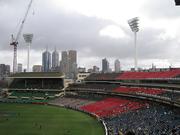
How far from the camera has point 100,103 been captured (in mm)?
107875

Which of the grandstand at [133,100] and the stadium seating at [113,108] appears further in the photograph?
the stadium seating at [113,108]

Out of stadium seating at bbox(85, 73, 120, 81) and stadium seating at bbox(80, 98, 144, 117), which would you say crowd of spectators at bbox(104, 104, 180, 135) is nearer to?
stadium seating at bbox(80, 98, 144, 117)

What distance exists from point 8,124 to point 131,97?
38415mm

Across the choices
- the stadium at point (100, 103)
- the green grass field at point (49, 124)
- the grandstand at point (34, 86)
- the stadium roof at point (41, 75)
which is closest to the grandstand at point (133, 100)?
the stadium at point (100, 103)

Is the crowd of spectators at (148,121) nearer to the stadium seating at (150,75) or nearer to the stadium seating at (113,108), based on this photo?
the stadium seating at (113,108)

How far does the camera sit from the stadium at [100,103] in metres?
63.8

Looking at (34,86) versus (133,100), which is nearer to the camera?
(133,100)

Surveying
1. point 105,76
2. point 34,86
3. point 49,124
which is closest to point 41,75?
point 34,86

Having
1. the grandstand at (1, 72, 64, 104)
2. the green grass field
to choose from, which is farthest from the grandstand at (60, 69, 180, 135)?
the grandstand at (1, 72, 64, 104)

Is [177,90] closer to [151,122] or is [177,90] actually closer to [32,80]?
[151,122]

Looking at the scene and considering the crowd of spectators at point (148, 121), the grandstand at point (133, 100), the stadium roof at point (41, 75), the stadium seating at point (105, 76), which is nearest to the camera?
the crowd of spectators at point (148, 121)

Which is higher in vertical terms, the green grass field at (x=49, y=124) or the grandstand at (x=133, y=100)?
the grandstand at (x=133, y=100)

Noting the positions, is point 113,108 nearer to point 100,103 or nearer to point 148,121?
point 100,103

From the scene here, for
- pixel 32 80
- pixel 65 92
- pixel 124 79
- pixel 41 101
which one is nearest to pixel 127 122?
pixel 124 79
